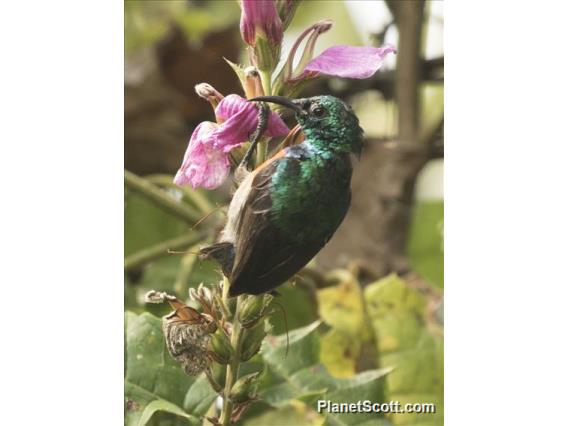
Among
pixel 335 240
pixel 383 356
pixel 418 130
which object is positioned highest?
pixel 418 130

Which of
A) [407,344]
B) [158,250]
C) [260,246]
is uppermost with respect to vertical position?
[260,246]

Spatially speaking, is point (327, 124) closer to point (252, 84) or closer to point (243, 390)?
point (252, 84)

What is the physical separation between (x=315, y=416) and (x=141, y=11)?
0.53 m

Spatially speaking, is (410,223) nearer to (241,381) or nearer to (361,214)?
(361,214)

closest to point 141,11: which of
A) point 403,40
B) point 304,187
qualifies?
point 403,40

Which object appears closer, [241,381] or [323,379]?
[241,381]

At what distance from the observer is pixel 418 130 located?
1091 mm

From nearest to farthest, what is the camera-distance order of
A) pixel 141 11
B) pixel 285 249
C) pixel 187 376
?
pixel 285 249 → pixel 187 376 → pixel 141 11

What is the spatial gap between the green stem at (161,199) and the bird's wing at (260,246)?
32 centimetres

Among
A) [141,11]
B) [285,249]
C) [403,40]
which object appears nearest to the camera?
[285,249]

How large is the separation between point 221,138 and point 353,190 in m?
0.36

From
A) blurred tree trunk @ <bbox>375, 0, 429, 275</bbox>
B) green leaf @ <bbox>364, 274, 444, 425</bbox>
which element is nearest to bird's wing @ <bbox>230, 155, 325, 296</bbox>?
green leaf @ <bbox>364, 274, 444, 425</bbox>

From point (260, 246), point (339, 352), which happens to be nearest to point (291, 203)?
point (260, 246)

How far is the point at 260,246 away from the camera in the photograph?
76cm
